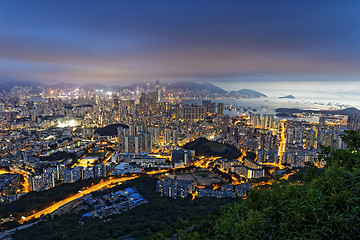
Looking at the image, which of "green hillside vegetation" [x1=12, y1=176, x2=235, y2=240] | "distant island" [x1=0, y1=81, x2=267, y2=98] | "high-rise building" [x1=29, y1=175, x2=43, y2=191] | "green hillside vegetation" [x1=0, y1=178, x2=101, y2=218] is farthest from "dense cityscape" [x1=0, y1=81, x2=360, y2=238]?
"distant island" [x1=0, y1=81, x2=267, y2=98]

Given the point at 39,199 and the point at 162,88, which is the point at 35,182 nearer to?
the point at 39,199

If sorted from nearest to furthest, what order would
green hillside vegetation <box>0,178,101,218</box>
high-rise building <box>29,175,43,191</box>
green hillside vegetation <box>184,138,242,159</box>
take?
green hillside vegetation <box>0,178,101,218</box> < high-rise building <box>29,175,43,191</box> < green hillside vegetation <box>184,138,242,159</box>

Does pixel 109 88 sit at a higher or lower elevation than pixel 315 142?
higher

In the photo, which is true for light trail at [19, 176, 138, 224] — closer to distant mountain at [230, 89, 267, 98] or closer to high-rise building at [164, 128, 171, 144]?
high-rise building at [164, 128, 171, 144]

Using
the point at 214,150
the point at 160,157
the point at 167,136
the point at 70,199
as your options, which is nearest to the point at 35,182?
the point at 70,199

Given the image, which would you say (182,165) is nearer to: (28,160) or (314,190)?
(28,160)

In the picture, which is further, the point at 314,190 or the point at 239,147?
the point at 239,147

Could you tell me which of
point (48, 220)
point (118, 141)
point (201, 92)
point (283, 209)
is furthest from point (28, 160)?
point (201, 92)

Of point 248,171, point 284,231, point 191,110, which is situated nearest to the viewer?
point 284,231
